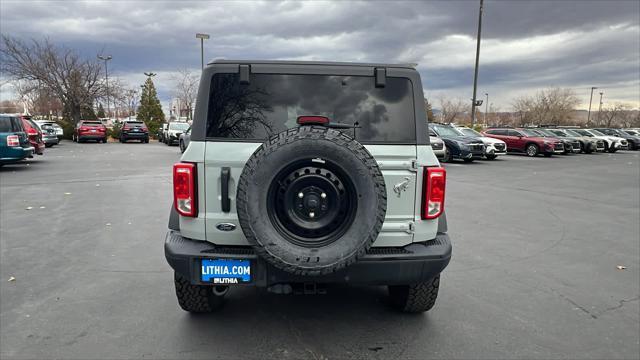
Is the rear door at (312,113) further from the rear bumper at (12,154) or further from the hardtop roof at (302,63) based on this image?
the rear bumper at (12,154)

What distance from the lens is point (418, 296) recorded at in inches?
139

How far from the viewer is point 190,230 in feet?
9.91

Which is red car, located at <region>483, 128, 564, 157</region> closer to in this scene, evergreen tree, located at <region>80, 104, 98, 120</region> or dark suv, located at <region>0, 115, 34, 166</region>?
dark suv, located at <region>0, 115, 34, 166</region>

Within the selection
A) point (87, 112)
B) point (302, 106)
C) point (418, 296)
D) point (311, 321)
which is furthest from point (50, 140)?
point (418, 296)

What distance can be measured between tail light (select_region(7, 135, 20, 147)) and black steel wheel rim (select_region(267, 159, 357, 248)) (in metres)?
13.3

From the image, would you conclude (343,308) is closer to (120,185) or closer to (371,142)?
(371,142)

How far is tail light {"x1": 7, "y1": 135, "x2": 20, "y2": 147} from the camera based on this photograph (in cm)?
1258

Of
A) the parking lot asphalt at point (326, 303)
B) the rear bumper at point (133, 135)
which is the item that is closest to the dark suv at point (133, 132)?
the rear bumper at point (133, 135)

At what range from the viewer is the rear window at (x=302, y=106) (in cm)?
305

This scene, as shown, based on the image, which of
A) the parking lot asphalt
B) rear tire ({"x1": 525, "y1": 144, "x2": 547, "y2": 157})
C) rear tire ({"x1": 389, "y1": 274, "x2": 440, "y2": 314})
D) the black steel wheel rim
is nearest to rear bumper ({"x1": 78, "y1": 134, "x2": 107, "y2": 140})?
the parking lot asphalt

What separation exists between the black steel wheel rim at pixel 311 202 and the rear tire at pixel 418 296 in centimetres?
115

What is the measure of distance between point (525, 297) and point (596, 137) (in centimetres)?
3138

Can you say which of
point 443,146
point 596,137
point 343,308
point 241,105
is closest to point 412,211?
point 343,308

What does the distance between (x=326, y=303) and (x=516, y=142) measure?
2406 cm
